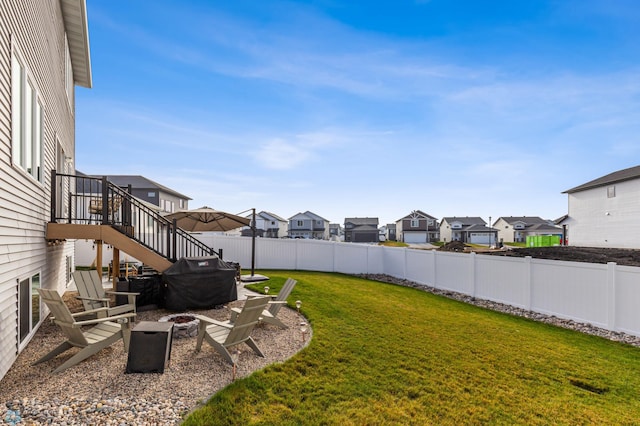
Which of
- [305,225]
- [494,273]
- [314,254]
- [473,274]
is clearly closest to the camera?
[494,273]

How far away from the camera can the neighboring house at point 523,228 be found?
58750 mm

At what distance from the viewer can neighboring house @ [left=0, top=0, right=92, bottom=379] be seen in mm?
4270

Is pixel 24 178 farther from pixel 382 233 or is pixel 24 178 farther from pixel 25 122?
pixel 382 233

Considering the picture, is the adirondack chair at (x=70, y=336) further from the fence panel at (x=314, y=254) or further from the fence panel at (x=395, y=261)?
the fence panel at (x=314, y=254)

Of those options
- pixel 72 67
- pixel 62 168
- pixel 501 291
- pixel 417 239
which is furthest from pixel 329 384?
pixel 417 239

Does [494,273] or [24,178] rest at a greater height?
[24,178]

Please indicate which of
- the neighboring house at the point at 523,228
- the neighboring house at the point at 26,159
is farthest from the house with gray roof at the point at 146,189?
the neighboring house at the point at 523,228

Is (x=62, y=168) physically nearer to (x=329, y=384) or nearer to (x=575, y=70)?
(x=329, y=384)

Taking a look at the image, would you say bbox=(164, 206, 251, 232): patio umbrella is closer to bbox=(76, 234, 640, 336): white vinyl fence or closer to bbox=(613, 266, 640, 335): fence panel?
bbox=(76, 234, 640, 336): white vinyl fence

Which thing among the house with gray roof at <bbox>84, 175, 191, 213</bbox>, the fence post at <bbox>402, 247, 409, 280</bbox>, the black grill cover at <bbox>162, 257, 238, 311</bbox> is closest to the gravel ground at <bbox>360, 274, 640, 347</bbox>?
the fence post at <bbox>402, 247, 409, 280</bbox>

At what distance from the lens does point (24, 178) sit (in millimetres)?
5121

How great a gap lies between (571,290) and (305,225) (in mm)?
48437

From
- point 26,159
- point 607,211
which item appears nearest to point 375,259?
point 26,159

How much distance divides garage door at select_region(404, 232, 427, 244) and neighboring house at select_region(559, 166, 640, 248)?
2730 cm
